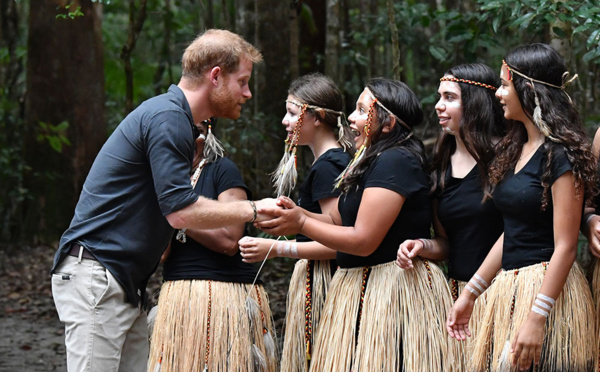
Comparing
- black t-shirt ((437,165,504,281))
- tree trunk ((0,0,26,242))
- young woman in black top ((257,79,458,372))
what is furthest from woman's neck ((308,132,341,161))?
tree trunk ((0,0,26,242))

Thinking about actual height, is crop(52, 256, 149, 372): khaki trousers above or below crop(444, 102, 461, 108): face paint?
below

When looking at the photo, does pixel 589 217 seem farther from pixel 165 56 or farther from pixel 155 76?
pixel 155 76

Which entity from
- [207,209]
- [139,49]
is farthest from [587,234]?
[139,49]

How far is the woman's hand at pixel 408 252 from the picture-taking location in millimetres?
2885

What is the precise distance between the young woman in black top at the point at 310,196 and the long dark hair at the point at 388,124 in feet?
0.82

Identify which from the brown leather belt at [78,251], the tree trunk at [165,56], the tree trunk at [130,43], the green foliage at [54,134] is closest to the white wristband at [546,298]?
the brown leather belt at [78,251]

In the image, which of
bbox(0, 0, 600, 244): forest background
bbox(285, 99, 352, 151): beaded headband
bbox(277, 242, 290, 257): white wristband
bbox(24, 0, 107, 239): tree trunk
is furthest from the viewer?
bbox(24, 0, 107, 239): tree trunk

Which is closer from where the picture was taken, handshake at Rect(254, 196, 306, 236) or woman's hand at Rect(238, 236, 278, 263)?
handshake at Rect(254, 196, 306, 236)

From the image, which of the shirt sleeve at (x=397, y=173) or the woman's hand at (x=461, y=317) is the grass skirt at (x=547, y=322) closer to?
the woman's hand at (x=461, y=317)

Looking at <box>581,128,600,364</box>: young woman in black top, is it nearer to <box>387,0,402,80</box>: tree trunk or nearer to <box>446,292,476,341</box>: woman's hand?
<box>446,292,476,341</box>: woman's hand

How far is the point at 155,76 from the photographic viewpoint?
10211 mm

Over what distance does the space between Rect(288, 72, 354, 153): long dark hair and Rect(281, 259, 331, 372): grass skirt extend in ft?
1.96

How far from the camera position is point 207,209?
2715 mm

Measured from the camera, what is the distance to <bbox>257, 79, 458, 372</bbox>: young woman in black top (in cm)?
290
